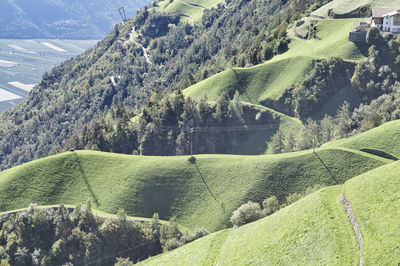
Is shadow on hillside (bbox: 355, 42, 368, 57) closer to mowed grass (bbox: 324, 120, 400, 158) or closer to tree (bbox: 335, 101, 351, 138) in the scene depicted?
tree (bbox: 335, 101, 351, 138)

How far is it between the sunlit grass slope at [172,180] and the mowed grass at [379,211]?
30.7 meters

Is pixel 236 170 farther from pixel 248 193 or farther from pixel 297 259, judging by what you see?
pixel 297 259

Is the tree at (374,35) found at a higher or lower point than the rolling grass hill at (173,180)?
higher

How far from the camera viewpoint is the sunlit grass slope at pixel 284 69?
149625 mm

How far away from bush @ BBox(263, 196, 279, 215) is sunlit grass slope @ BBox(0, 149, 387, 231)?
15.2 feet

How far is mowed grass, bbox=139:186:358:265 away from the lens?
2019 inches

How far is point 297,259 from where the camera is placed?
52875 mm

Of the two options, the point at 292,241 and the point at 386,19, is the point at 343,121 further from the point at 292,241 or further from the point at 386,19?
the point at 292,241

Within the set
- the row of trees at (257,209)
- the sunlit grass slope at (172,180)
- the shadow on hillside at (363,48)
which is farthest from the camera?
the shadow on hillside at (363,48)

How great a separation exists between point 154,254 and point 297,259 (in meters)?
48.3

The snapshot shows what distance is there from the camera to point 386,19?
475 feet

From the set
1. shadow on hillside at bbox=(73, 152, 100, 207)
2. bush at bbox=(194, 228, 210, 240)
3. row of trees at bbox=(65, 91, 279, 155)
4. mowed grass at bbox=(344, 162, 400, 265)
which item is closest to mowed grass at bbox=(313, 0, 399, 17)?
row of trees at bbox=(65, 91, 279, 155)

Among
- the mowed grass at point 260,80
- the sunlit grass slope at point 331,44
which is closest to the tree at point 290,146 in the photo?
the mowed grass at point 260,80

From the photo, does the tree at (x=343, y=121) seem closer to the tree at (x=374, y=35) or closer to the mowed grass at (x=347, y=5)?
the tree at (x=374, y=35)
